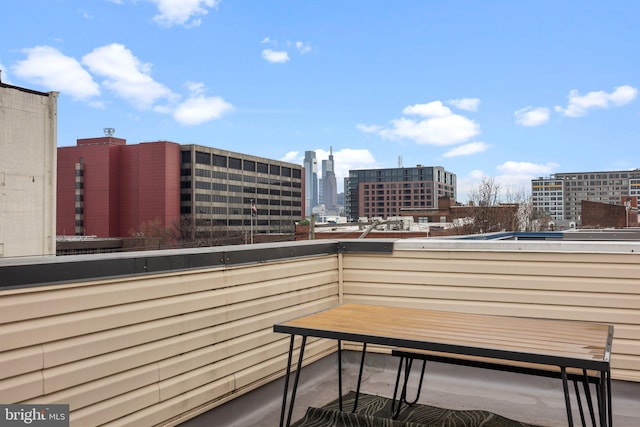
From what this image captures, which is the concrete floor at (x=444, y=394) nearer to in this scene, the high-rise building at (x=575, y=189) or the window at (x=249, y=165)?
the window at (x=249, y=165)

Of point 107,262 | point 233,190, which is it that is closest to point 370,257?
point 107,262

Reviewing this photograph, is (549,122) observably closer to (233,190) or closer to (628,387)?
(233,190)

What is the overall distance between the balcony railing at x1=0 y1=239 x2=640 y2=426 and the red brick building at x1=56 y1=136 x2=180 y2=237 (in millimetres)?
83893

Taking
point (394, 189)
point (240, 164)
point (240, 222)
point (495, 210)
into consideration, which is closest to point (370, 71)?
point (495, 210)

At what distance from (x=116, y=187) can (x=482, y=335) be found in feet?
306

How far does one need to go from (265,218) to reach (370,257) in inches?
4074

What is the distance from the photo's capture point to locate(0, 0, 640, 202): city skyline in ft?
75.5

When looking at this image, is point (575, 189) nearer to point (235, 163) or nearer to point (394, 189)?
point (394, 189)

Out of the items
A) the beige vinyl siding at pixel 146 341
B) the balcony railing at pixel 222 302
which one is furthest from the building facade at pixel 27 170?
the beige vinyl siding at pixel 146 341

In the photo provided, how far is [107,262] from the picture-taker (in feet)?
8.01

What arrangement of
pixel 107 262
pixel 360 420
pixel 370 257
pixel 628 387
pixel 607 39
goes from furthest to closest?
pixel 607 39
pixel 370 257
pixel 628 387
pixel 360 420
pixel 107 262

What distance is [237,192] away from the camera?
100 meters

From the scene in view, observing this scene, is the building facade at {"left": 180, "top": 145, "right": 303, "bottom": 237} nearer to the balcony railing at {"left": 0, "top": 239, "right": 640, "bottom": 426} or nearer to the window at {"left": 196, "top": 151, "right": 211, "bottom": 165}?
the window at {"left": 196, "top": 151, "right": 211, "bottom": 165}

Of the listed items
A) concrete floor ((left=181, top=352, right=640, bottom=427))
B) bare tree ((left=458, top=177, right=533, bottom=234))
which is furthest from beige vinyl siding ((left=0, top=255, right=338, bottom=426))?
bare tree ((left=458, top=177, right=533, bottom=234))
